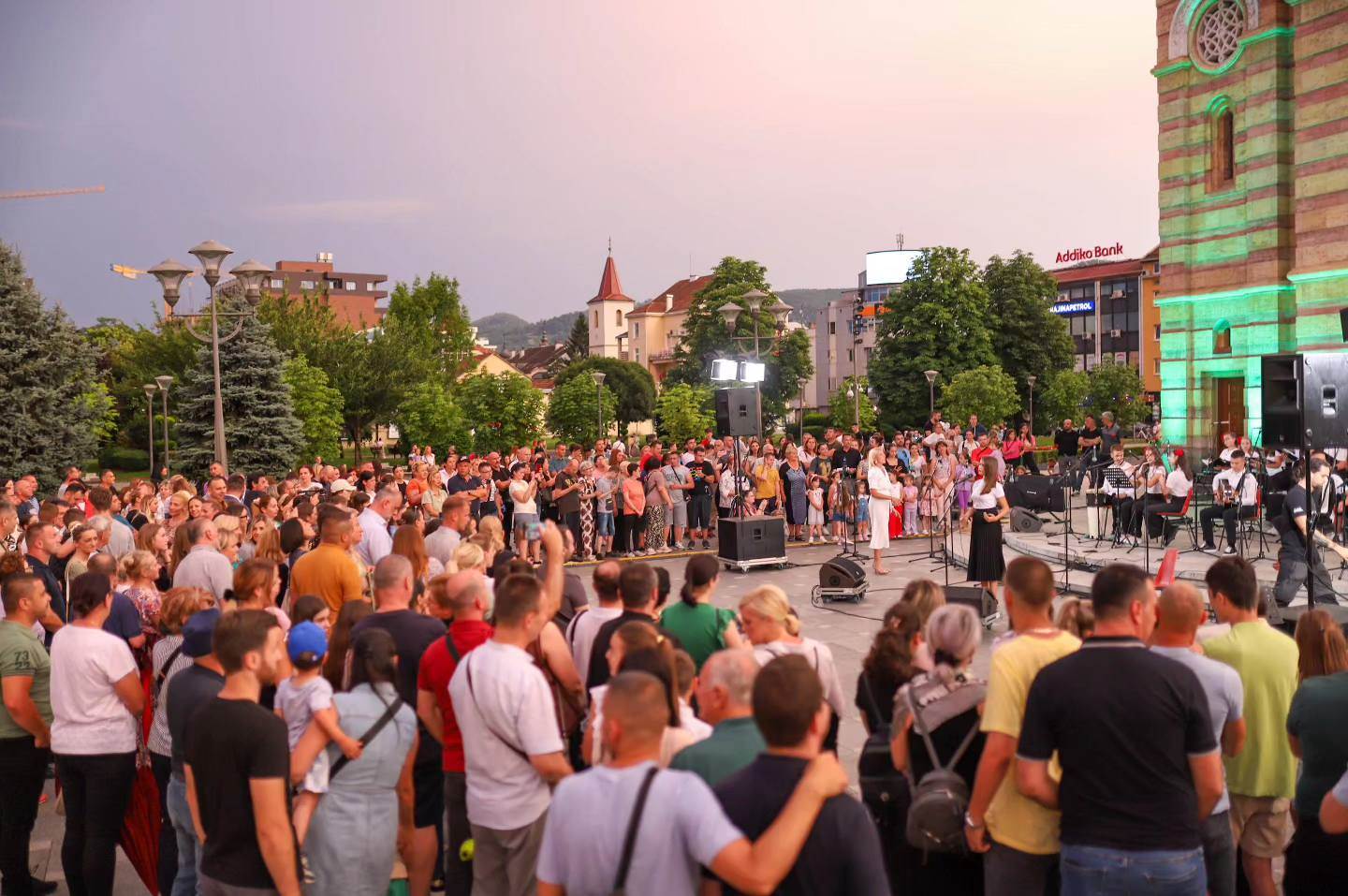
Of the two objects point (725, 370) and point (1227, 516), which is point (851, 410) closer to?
point (725, 370)

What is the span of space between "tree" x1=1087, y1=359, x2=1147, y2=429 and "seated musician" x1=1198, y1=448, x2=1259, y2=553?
55.7m

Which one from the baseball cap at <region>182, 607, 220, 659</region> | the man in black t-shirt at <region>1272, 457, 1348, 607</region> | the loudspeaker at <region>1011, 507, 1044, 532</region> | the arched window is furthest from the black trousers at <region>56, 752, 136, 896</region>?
the arched window

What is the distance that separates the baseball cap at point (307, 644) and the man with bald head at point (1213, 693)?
11.4ft

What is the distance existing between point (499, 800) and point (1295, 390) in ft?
29.8

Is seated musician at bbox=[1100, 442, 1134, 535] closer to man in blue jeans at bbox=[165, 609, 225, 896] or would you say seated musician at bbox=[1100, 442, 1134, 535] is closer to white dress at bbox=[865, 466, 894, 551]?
white dress at bbox=[865, 466, 894, 551]

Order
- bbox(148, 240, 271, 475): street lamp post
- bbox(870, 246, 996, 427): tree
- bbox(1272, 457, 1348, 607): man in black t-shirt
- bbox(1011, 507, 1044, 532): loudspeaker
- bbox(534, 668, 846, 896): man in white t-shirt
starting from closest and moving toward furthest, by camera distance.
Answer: bbox(534, 668, 846, 896): man in white t-shirt, bbox(1272, 457, 1348, 607): man in black t-shirt, bbox(148, 240, 271, 475): street lamp post, bbox(1011, 507, 1044, 532): loudspeaker, bbox(870, 246, 996, 427): tree

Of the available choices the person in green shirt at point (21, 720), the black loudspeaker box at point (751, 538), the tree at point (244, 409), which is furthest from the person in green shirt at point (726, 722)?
the tree at point (244, 409)

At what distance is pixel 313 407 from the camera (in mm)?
37375

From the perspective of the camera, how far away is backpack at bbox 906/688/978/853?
4461 mm

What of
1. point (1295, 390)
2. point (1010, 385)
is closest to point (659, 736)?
point (1295, 390)

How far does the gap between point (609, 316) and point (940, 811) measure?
131400mm

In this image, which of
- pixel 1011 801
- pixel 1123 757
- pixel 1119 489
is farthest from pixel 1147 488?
pixel 1123 757

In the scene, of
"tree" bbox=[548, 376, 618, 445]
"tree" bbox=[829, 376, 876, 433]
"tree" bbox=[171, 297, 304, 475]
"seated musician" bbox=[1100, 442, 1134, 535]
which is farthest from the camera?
"tree" bbox=[548, 376, 618, 445]

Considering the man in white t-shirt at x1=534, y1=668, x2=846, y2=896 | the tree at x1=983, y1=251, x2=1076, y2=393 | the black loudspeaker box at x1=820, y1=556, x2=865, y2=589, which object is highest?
the tree at x1=983, y1=251, x2=1076, y2=393
